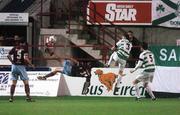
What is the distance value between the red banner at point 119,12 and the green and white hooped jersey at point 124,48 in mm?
4513

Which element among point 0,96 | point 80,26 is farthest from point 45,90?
point 80,26

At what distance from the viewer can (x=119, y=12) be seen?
122 ft

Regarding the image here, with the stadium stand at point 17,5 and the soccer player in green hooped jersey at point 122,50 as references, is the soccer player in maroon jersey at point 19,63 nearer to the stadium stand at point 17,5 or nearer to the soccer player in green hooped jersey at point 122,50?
the soccer player in green hooped jersey at point 122,50

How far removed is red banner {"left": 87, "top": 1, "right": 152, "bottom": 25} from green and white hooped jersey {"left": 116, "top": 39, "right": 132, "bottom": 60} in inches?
178

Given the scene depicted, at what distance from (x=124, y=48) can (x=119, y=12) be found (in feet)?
17.2

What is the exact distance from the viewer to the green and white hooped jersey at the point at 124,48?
105 feet

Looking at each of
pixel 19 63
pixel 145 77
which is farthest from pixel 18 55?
pixel 145 77

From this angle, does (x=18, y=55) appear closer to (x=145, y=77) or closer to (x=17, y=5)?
(x=145, y=77)

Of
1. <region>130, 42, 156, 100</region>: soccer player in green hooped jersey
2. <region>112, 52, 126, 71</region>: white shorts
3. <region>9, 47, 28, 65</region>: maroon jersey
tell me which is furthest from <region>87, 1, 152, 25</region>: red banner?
<region>9, 47, 28, 65</region>: maroon jersey

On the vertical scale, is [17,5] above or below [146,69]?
above

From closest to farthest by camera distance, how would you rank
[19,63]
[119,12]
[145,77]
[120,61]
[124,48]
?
[19,63]
[145,77]
[120,61]
[124,48]
[119,12]

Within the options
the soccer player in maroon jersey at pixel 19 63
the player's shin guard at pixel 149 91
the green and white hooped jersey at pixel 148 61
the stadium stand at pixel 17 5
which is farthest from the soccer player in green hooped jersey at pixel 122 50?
the stadium stand at pixel 17 5

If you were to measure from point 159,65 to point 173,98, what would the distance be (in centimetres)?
185

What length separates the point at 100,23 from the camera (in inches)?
1436
